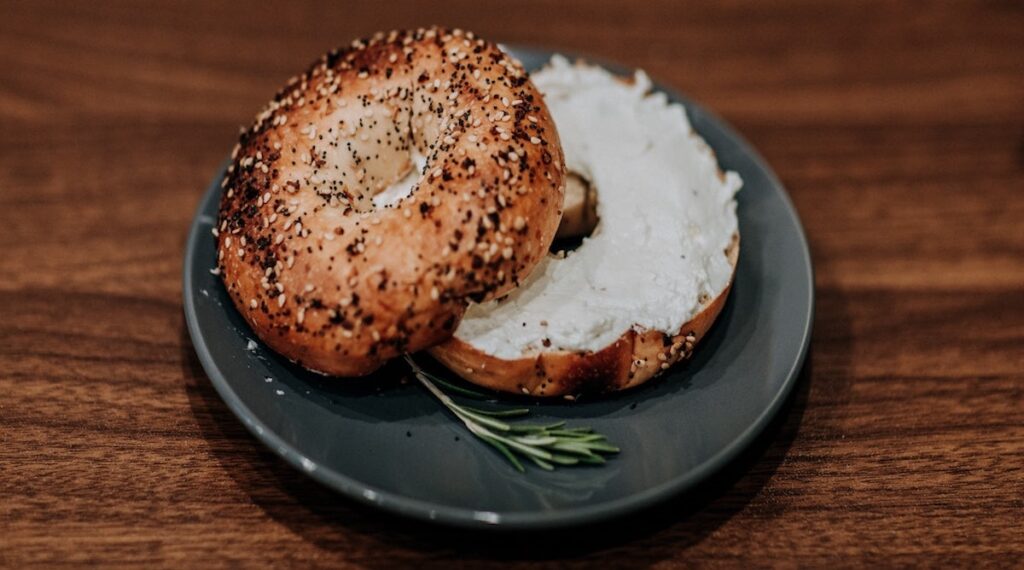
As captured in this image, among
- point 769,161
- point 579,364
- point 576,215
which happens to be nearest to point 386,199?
point 576,215

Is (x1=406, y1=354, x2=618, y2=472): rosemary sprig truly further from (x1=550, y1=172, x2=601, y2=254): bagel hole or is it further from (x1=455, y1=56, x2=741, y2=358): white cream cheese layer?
(x1=550, y1=172, x2=601, y2=254): bagel hole

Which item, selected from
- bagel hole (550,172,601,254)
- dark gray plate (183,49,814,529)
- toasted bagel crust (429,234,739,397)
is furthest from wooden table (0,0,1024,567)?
bagel hole (550,172,601,254)

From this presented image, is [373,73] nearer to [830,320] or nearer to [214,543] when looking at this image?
[214,543]

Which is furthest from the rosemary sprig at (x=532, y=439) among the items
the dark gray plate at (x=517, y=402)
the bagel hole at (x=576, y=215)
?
the bagel hole at (x=576, y=215)

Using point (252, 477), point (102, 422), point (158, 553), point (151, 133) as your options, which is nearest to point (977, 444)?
point (252, 477)

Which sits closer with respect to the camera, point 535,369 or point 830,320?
point 535,369
